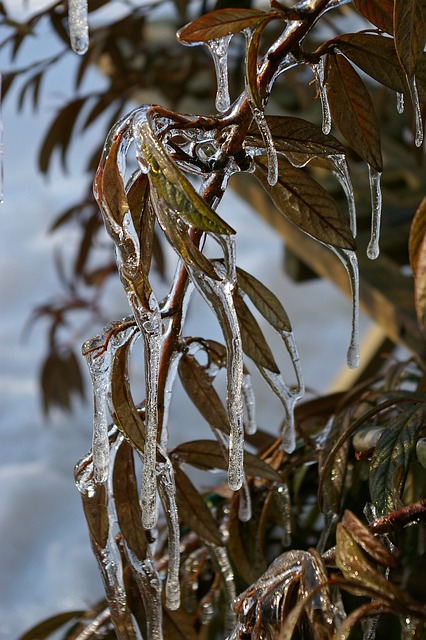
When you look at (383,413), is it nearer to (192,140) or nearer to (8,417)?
(192,140)

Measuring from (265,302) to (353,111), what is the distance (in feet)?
0.32

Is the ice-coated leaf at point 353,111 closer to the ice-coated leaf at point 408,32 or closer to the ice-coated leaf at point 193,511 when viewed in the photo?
the ice-coated leaf at point 408,32

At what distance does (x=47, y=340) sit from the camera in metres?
1.54

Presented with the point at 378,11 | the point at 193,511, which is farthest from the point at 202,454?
the point at 378,11

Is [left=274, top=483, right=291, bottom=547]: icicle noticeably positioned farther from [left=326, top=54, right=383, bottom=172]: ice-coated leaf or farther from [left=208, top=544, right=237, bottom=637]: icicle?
[left=326, top=54, right=383, bottom=172]: ice-coated leaf

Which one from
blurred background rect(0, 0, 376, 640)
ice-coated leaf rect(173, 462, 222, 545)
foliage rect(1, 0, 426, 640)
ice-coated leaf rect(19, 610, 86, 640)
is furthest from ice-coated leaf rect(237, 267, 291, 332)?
blurred background rect(0, 0, 376, 640)

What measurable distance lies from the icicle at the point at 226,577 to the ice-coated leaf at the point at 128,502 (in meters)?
0.07

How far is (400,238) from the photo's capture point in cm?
101

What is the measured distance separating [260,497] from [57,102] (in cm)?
207

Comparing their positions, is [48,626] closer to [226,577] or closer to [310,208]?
[226,577]

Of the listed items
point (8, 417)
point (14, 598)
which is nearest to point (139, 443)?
point (14, 598)

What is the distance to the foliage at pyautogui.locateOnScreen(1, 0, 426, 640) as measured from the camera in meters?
0.31

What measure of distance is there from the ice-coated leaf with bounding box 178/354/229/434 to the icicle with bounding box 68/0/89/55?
16 cm

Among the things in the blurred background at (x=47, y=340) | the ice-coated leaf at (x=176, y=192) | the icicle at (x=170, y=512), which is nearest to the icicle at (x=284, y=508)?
the icicle at (x=170, y=512)
